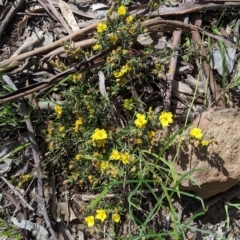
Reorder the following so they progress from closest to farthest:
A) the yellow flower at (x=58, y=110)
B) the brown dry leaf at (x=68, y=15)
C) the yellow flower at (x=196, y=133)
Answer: the yellow flower at (x=196, y=133) < the yellow flower at (x=58, y=110) < the brown dry leaf at (x=68, y=15)

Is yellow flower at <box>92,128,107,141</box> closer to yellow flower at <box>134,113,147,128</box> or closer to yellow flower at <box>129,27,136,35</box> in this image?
yellow flower at <box>134,113,147,128</box>

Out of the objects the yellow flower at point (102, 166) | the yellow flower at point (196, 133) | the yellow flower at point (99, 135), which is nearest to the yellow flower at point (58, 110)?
the yellow flower at point (99, 135)

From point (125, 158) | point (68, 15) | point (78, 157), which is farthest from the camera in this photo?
point (68, 15)

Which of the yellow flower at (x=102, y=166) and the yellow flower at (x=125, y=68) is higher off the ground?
the yellow flower at (x=125, y=68)

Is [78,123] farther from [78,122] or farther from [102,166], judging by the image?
[102,166]

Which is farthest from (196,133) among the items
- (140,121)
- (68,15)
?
(68,15)

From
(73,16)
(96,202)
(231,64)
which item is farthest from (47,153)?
(231,64)

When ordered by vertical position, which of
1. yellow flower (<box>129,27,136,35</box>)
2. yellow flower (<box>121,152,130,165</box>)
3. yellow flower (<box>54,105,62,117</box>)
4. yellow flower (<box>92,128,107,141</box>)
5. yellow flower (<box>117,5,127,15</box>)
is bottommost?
yellow flower (<box>121,152,130,165</box>)

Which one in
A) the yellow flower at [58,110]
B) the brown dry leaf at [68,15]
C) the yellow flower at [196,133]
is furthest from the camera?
the brown dry leaf at [68,15]

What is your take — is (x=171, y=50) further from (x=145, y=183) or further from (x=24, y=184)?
(x=24, y=184)

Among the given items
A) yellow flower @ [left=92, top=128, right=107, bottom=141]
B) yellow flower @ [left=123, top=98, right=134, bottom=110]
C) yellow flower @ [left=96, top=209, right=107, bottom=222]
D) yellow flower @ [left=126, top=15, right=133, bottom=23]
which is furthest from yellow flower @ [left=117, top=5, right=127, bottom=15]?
yellow flower @ [left=96, top=209, right=107, bottom=222]

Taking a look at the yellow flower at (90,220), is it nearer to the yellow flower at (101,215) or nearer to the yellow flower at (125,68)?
the yellow flower at (101,215)
